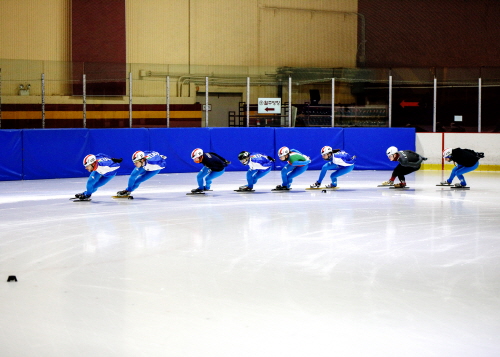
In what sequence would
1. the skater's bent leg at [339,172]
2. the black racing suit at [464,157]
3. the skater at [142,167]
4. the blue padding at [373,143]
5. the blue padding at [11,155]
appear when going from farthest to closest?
the blue padding at [373,143] → the blue padding at [11,155] → the skater's bent leg at [339,172] → the black racing suit at [464,157] → the skater at [142,167]

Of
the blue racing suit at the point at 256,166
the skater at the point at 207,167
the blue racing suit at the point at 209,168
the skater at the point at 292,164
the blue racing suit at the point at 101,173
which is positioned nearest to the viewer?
the blue racing suit at the point at 101,173

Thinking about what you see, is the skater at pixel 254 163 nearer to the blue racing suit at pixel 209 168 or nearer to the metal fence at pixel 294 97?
the blue racing suit at pixel 209 168

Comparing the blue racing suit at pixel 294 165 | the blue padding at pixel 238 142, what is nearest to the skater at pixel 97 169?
the blue racing suit at pixel 294 165

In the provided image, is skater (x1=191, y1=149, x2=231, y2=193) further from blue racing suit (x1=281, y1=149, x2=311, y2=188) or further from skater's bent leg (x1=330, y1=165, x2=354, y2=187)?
skater's bent leg (x1=330, y1=165, x2=354, y2=187)

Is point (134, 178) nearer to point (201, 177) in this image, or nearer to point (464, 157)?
point (201, 177)

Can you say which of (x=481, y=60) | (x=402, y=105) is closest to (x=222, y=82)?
(x=402, y=105)

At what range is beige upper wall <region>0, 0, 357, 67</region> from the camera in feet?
81.0

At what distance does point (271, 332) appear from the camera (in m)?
5.66

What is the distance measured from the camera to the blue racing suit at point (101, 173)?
14.2 m

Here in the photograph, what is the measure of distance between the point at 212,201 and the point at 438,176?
899 centimetres

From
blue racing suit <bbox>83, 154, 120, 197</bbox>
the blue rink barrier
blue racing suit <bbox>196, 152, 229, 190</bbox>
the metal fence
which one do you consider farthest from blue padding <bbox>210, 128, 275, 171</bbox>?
blue racing suit <bbox>83, 154, 120, 197</bbox>

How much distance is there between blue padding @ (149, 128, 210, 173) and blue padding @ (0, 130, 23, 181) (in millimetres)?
3997

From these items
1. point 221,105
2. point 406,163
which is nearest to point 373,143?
point 221,105

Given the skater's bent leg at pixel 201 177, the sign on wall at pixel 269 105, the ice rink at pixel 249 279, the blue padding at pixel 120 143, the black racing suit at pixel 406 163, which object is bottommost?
the ice rink at pixel 249 279
